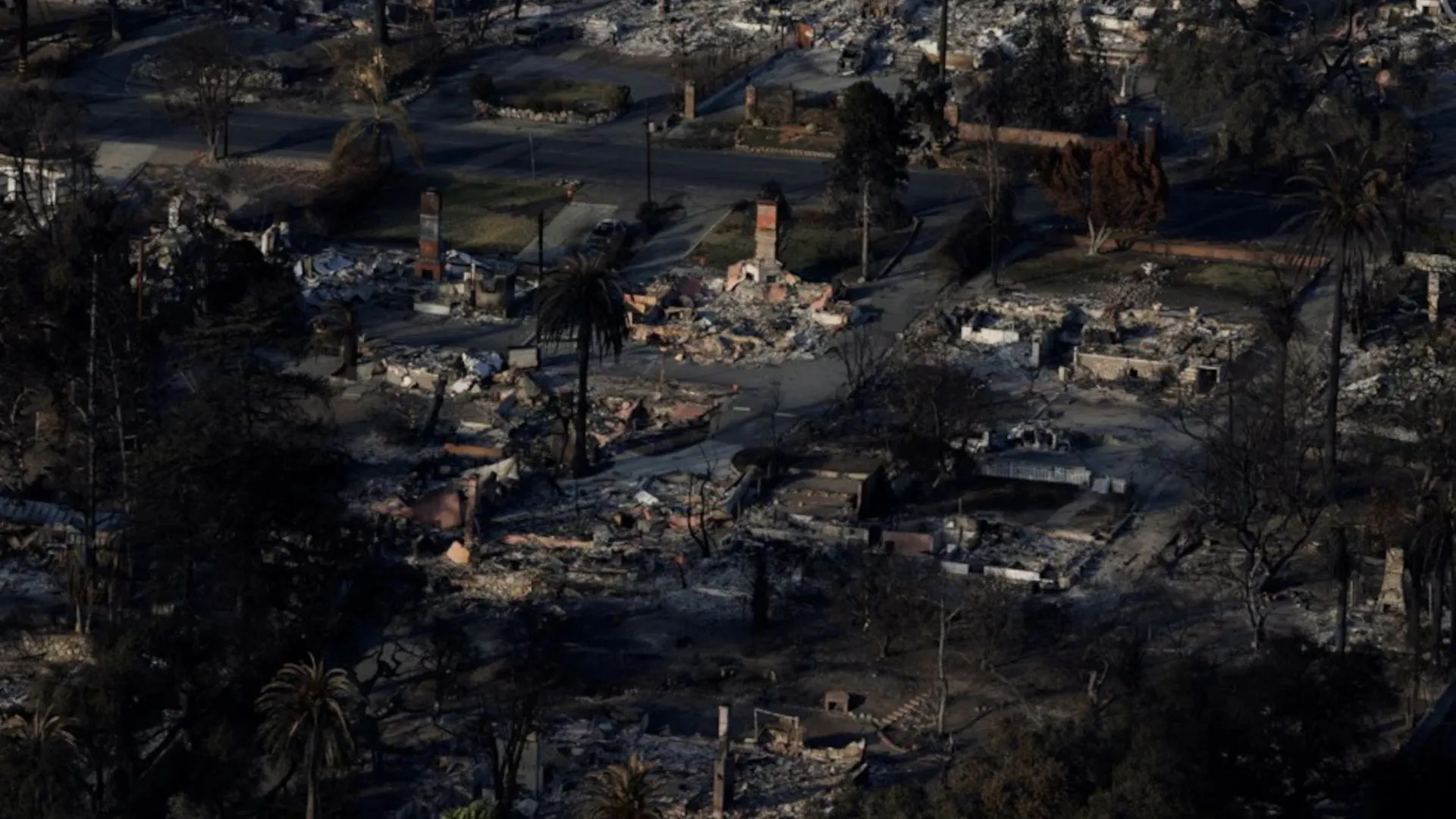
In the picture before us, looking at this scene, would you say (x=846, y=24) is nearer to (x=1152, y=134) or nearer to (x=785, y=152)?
(x=785, y=152)

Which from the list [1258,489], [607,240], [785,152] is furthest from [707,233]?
[1258,489]

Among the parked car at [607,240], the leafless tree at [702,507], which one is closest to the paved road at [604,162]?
the parked car at [607,240]

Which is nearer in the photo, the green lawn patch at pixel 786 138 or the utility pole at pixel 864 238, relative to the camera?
the utility pole at pixel 864 238

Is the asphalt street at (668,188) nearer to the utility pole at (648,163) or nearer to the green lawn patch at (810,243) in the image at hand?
the utility pole at (648,163)

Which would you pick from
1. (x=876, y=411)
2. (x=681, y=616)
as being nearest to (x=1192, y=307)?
(x=876, y=411)

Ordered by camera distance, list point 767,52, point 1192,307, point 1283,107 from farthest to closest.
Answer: point 767,52 < point 1283,107 < point 1192,307

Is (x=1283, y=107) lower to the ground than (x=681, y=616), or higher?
higher

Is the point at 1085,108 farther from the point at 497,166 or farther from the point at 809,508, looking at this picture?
the point at 809,508
